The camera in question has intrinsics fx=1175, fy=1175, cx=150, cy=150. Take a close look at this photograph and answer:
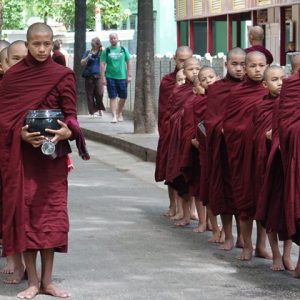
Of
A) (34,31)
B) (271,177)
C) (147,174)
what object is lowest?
(147,174)

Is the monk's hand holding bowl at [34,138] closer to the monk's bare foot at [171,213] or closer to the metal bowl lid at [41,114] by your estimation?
the metal bowl lid at [41,114]

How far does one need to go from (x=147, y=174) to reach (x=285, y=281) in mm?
7568

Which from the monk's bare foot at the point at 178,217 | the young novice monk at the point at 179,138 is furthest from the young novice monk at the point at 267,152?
the monk's bare foot at the point at 178,217

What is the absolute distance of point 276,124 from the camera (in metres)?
8.40

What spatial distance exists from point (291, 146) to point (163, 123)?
3.95 metres

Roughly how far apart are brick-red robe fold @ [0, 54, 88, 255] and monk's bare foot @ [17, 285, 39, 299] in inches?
11.5

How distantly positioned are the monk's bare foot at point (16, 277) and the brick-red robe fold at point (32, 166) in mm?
597

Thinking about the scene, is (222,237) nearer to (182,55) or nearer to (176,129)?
(176,129)

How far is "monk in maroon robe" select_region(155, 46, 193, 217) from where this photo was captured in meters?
11.7

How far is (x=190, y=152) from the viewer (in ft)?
35.5

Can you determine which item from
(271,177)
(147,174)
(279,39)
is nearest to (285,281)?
(271,177)

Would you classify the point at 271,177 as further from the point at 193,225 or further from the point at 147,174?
the point at 147,174

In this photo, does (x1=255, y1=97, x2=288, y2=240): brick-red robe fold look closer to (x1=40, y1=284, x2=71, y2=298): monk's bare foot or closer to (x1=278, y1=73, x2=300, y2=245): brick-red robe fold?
(x1=278, y1=73, x2=300, y2=245): brick-red robe fold

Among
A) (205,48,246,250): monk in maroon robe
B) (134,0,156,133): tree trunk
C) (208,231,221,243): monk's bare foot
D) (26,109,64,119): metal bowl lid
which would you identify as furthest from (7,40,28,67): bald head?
(134,0,156,133): tree trunk
